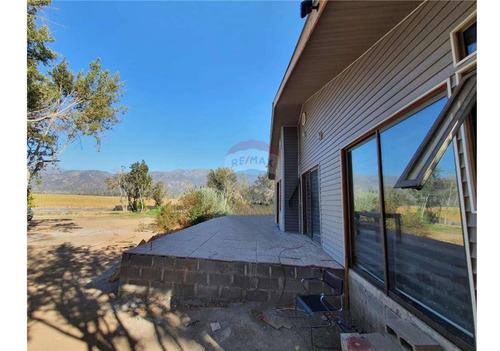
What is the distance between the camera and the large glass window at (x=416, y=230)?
1.50 metres

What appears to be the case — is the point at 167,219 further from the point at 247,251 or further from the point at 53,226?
the point at 53,226

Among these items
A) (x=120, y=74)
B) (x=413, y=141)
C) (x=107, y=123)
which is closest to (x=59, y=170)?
(x=107, y=123)

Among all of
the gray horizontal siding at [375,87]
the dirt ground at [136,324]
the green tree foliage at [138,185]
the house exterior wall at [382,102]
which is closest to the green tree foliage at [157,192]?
the green tree foliage at [138,185]

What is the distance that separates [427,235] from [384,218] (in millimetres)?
582

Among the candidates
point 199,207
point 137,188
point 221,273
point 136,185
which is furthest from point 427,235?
point 137,188

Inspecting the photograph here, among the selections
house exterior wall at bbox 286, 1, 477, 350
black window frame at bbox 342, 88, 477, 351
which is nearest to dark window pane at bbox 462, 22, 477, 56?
house exterior wall at bbox 286, 1, 477, 350

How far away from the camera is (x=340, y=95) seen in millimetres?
3543

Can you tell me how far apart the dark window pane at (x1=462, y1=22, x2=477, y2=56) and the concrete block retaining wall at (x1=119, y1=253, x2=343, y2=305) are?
2872 millimetres

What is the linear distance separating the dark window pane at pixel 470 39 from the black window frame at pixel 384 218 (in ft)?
0.93

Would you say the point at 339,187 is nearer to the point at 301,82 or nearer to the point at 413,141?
the point at 413,141
